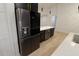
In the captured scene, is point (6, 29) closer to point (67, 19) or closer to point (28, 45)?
point (28, 45)

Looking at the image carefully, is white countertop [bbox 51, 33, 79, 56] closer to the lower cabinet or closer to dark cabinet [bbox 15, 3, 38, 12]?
the lower cabinet

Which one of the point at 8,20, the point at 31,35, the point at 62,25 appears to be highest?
the point at 8,20

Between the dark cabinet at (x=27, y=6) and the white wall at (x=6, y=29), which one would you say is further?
the dark cabinet at (x=27, y=6)

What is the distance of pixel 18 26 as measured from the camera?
5.69 ft

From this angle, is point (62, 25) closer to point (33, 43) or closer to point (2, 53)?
point (33, 43)

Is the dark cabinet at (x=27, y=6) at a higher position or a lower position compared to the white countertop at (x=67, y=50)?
higher

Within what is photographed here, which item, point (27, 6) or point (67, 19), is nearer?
point (27, 6)

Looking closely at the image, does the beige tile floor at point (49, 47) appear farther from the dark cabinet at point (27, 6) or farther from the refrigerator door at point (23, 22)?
the dark cabinet at point (27, 6)

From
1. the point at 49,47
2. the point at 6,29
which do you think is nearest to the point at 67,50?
the point at 6,29

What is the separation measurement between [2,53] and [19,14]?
749mm

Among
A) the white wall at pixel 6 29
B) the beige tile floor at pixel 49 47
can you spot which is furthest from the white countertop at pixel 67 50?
the white wall at pixel 6 29

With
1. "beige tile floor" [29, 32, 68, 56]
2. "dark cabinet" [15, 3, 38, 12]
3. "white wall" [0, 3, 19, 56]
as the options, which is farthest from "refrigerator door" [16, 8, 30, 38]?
"beige tile floor" [29, 32, 68, 56]

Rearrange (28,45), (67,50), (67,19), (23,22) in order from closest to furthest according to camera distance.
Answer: (67,50), (23,22), (28,45), (67,19)

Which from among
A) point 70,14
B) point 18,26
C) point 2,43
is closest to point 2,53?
point 2,43
